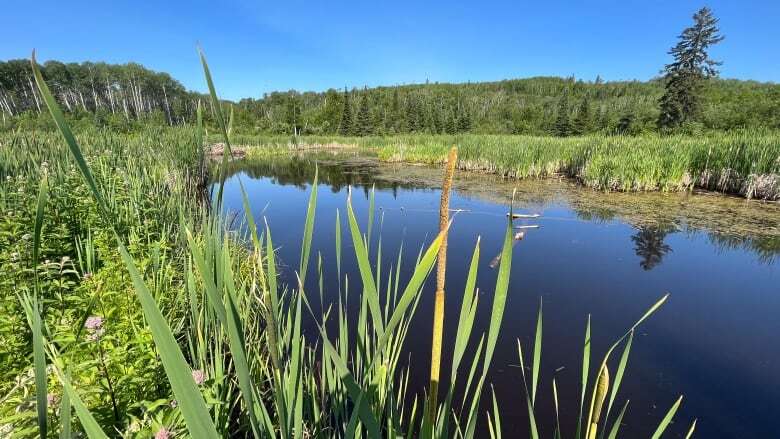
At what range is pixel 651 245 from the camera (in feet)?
16.0

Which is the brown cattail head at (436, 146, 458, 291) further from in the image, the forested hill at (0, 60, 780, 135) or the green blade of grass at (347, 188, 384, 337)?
the forested hill at (0, 60, 780, 135)

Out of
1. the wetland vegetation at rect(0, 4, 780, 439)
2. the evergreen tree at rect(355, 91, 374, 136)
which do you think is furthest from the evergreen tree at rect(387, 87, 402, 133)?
the wetland vegetation at rect(0, 4, 780, 439)

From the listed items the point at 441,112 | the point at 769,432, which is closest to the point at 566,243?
the point at 769,432

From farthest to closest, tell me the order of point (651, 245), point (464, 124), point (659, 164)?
point (464, 124), point (659, 164), point (651, 245)

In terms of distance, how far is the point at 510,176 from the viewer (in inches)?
470

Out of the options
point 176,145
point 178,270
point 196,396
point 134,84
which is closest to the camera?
point 196,396

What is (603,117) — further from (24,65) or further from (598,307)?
(24,65)

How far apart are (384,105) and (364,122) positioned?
14.2 metres

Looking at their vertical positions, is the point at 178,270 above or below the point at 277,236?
above

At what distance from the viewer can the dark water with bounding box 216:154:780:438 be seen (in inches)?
88.0

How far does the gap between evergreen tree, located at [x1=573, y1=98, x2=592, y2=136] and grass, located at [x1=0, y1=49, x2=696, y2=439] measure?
4323 cm

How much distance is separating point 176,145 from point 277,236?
385 cm

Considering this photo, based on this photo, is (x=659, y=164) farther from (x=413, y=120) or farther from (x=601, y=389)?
(x=413, y=120)

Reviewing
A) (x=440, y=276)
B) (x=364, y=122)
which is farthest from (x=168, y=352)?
(x=364, y=122)
